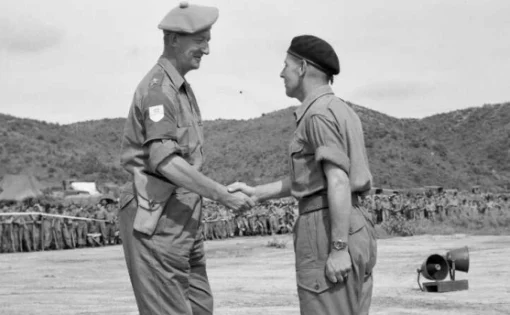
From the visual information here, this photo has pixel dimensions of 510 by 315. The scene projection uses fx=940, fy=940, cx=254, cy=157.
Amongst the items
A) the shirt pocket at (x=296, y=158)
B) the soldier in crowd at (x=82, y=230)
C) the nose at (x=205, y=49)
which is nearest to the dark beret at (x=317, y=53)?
the shirt pocket at (x=296, y=158)

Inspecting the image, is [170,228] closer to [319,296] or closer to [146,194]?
[146,194]

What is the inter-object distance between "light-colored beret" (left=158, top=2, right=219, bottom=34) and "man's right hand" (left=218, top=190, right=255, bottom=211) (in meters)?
0.92

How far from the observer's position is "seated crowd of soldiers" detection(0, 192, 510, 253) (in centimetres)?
2858

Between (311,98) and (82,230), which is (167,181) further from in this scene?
(82,230)

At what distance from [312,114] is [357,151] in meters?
0.30

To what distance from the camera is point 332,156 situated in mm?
4590

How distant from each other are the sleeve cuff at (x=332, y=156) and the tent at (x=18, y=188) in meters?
37.7

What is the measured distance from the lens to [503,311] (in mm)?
10719

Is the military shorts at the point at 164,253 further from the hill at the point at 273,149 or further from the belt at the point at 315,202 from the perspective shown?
the hill at the point at 273,149

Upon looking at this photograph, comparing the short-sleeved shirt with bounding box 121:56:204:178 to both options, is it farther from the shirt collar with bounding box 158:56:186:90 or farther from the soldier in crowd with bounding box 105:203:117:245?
the soldier in crowd with bounding box 105:203:117:245

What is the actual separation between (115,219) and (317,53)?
26.8 metres

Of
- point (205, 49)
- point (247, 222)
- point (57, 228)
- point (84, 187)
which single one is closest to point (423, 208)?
point (247, 222)

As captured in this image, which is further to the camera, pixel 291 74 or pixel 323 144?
pixel 291 74

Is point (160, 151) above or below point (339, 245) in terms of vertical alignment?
above
